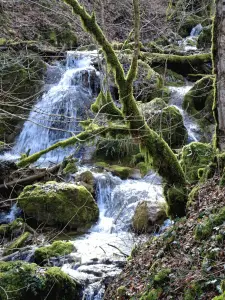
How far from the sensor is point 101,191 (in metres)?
11.3

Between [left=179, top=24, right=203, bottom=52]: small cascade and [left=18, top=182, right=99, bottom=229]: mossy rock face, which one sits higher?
[left=179, top=24, right=203, bottom=52]: small cascade

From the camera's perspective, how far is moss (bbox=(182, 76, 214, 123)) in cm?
1480

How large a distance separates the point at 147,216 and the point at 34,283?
391cm

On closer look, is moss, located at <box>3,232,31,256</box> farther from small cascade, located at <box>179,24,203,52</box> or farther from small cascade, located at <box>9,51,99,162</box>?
small cascade, located at <box>179,24,203,52</box>

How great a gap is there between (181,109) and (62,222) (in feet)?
26.3

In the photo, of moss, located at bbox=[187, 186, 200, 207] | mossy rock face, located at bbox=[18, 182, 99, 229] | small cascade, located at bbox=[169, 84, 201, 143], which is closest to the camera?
moss, located at bbox=[187, 186, 200, 207]

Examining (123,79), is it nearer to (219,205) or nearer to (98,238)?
(219,205)

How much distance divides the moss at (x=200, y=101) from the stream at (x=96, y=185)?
0.37m

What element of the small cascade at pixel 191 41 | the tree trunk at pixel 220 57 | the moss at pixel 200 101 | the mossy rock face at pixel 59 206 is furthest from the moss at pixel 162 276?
the small cascade at pixel 191 41

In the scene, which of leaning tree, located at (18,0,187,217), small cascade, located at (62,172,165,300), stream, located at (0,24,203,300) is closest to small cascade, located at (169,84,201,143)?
stream, located at (0,24,203,300)

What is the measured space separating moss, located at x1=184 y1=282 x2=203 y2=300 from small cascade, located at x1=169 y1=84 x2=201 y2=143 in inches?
402

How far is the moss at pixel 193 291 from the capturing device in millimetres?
3807

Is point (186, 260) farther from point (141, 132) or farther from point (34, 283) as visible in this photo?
point (141, 132)

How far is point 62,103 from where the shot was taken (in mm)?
15938
